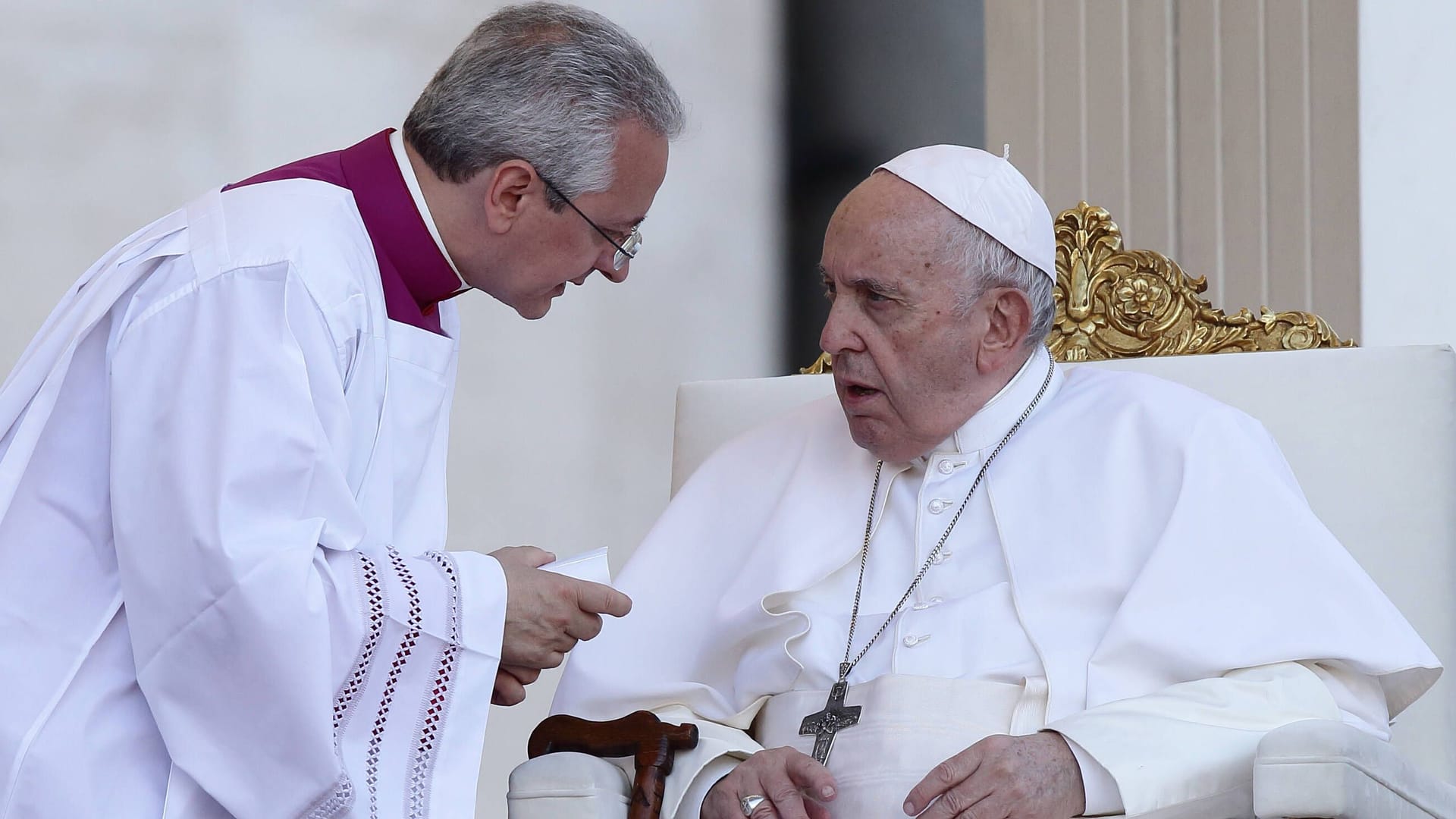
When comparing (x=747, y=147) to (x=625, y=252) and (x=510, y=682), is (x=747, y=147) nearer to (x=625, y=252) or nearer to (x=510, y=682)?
(x=625, y=252)

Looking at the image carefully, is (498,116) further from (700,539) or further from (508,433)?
(508,433)

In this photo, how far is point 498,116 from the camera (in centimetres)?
244

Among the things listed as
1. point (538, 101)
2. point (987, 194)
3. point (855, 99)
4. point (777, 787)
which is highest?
point (855, 99)

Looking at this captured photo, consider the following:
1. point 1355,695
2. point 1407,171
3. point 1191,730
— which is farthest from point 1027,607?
point 1407,171

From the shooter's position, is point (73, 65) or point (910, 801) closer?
point (910, 801)

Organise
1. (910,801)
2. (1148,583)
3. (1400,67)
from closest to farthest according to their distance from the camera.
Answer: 1. (910,801)
2. (1148,583)
3. (1400,67)

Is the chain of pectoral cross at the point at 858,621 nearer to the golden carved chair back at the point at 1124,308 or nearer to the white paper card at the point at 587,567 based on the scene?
the golden carved chair back at the point at 1124,308

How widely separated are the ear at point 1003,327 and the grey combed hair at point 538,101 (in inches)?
29.9

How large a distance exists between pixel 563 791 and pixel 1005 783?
653mm

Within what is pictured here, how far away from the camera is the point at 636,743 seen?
8.47ft

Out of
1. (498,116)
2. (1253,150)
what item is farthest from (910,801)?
(1253,150)

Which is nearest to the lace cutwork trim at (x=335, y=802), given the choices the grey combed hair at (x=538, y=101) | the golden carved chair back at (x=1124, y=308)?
the grey combed hair at (x=538, y=101)

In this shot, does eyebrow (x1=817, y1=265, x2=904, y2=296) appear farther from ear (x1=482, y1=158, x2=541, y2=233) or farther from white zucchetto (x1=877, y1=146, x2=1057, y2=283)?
ear (x1=482, y1=158, x2=541, y2=233)

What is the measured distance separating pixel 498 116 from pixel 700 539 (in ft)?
3.35
